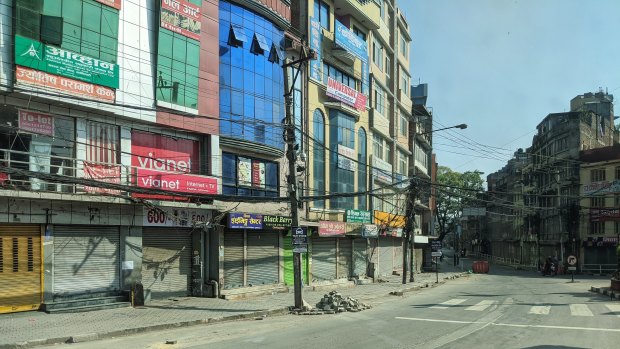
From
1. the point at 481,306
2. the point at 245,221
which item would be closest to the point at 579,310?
the point at 481,306

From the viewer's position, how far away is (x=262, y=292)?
23391mm

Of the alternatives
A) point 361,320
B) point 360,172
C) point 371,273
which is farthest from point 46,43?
point 371,273

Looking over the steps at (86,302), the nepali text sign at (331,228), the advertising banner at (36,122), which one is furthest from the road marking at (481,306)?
the advertising banner at (36,122)

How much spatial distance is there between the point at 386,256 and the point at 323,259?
1095 centimetres

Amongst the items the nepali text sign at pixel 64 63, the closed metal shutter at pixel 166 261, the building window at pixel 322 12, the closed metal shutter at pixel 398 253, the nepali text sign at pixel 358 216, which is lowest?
the closed metal shutter at pixel 398 253

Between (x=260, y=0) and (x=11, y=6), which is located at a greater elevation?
(x=260, y=0)

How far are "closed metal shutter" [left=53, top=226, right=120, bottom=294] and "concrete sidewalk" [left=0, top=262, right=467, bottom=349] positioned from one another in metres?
1.31

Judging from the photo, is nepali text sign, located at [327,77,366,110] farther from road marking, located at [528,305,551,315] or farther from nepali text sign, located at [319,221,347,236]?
road marking, located at [528,305,551,315]

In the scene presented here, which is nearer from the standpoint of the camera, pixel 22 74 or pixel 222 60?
pixel 22 74

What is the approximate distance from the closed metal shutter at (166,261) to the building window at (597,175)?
Result: 45.7 m

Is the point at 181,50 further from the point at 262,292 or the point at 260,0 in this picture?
the point at 262,292

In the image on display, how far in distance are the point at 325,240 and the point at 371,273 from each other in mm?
6649

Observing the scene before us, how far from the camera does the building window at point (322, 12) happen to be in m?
30.3

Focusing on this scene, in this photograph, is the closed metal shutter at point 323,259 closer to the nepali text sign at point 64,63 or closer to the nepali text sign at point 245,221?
the nepali text sign at point 245,221
